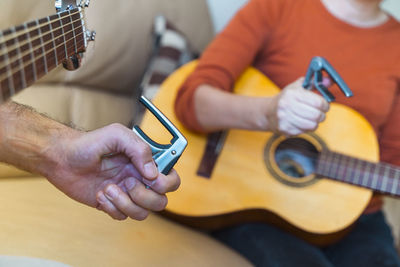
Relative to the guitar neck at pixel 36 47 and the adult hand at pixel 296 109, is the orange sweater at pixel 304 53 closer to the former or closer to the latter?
the adult hand at pixel 296 109

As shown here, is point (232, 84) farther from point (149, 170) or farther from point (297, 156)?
point (149, 170)

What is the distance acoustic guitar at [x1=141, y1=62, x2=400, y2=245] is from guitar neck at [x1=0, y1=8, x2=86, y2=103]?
408 millimetres

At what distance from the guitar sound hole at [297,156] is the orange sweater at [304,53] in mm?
108

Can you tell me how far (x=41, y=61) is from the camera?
331 millimetres

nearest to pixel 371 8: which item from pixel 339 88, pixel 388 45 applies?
pixel 388 45

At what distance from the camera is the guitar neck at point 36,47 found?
291mm

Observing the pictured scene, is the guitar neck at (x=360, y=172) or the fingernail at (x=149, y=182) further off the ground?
the fingernail at (x=149, y=182)

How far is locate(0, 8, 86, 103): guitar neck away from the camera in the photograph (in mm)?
291

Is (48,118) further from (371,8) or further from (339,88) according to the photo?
(371,8)

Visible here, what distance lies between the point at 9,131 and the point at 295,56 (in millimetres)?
485

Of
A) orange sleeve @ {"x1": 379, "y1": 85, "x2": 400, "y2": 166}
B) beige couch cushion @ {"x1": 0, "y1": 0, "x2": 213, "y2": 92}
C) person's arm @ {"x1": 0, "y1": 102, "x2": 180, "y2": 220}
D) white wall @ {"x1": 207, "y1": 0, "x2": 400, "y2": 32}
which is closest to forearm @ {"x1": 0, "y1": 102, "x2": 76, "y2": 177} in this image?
person's arm @ {"x1": 0, "y1": 102, "x2": 180, "y2": 220}

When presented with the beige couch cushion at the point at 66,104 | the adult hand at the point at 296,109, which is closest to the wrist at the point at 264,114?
the adult hand at the point at 296,109

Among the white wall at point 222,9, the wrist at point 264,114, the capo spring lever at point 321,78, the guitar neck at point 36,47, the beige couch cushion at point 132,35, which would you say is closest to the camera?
the guitar neck at point 36,47

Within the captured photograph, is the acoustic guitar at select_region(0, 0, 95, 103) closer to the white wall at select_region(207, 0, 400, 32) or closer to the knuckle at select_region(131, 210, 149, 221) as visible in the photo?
the knuckle at select_region(131, 210, 149, 221)
